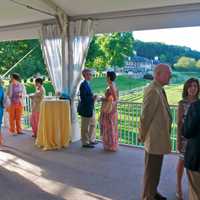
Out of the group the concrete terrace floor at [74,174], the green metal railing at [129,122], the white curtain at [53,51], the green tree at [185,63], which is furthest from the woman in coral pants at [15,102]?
the green tree at [185,63]

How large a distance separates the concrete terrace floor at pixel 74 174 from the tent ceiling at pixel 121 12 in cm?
214

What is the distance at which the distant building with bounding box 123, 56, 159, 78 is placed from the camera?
6217 mm

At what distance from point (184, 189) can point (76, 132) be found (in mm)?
2845

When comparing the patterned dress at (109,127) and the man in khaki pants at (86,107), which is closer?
the patterned dress at (109,127)

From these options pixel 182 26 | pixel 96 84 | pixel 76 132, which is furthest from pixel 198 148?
pixel 96 84

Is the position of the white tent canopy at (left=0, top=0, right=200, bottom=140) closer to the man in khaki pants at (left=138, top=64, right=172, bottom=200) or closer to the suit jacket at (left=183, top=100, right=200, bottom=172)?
the man in khaki pants at (left=138, top=64, right=172, bottom=200)

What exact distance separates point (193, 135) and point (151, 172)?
0.78 meters

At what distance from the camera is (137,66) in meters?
6.85

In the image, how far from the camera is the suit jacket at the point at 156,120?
2.88 m

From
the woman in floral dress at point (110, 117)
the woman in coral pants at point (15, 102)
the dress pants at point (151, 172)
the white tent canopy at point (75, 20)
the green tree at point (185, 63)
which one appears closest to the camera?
the dress pants at point (151, 172)

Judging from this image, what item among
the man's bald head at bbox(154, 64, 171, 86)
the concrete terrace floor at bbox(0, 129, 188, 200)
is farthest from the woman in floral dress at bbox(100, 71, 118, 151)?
the man's bald head at bbox(154, 64, 171, 86)

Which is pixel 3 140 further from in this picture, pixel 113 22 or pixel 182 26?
pixel 182 26

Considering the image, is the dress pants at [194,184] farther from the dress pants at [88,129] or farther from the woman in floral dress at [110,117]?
the dress pants at [88,129]

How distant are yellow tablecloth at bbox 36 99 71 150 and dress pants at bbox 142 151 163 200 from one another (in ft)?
8.70
